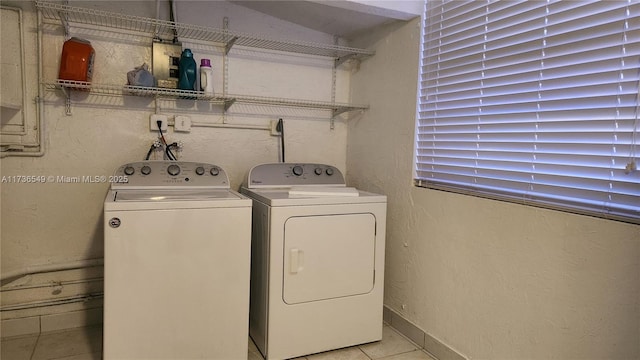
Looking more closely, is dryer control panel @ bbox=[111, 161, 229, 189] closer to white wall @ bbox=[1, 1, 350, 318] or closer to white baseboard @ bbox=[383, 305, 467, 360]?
white wall @ bbox=[1, 1, 350, 318]

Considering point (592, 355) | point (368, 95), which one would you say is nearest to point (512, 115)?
point (592, 355)

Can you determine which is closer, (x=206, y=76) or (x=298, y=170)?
(x=206, y=76)

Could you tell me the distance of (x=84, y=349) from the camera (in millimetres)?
2070

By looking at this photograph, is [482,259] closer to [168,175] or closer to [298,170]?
[298,170]

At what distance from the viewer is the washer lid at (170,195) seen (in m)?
1.79

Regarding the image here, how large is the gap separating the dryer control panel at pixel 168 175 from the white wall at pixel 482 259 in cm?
103

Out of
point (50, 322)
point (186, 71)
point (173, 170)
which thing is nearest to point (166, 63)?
point (186, 71)

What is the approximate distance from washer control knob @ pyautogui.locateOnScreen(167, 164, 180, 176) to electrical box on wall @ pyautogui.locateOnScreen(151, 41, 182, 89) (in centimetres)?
50

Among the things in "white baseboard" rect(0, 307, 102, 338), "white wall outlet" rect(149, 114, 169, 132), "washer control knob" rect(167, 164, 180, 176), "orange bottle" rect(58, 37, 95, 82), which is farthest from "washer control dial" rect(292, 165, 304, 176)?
"white baseboard" rect(0, 307, 102, 338)

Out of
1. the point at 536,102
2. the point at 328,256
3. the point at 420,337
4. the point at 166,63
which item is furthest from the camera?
the point at 166,63

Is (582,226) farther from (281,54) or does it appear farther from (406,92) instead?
(281,54)

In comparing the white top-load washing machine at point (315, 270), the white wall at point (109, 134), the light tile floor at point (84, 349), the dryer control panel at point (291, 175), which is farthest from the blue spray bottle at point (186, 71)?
the light tile floor at point (84, 349)

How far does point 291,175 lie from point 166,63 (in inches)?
38.2

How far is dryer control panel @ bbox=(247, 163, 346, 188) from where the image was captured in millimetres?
2365
